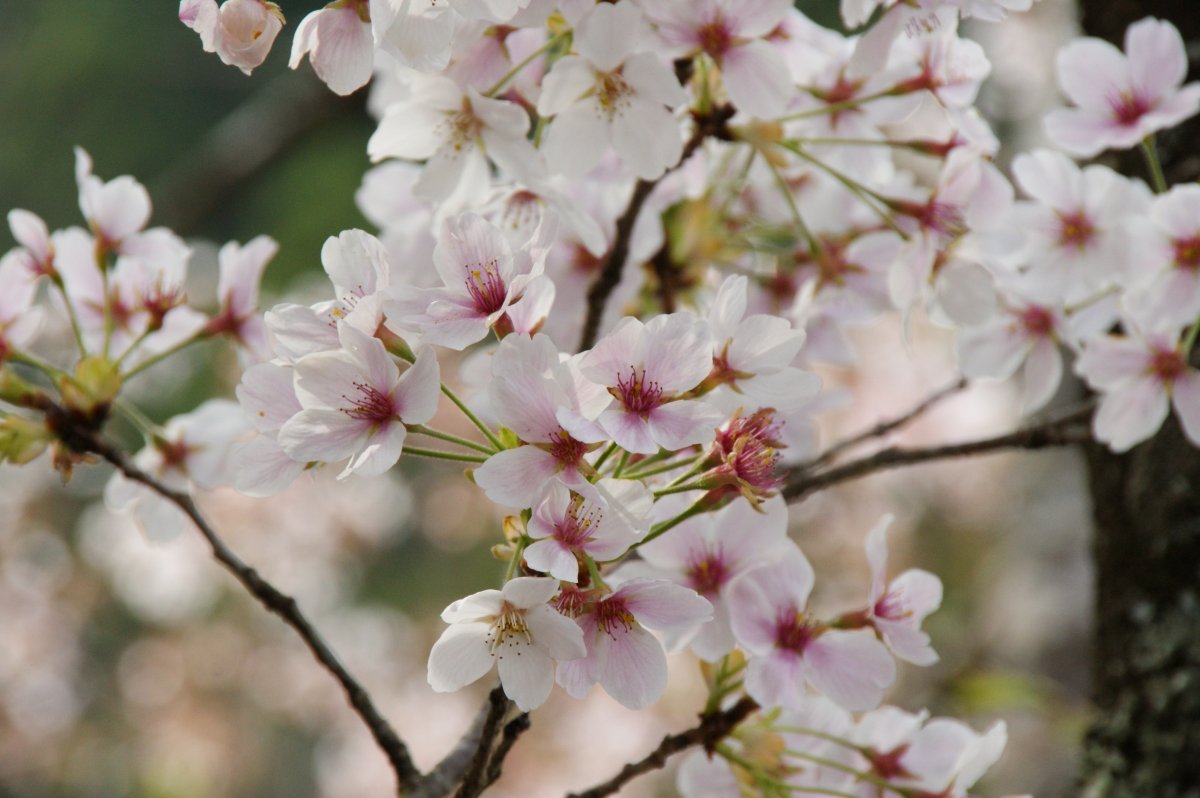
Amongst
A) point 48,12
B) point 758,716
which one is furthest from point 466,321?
point 48,12

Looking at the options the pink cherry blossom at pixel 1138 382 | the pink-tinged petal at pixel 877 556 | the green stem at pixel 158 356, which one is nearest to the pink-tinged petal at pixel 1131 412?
the pink cherry blossom at pixel 1138 382

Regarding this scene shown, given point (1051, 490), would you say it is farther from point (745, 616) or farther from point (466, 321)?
point (466, 321)

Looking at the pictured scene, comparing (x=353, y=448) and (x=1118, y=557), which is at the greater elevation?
(x=353, y=448)

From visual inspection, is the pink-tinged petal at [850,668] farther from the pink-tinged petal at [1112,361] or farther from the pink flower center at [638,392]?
the pink-tinged petal at [1112,361]

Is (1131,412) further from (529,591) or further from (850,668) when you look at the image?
(529,591)

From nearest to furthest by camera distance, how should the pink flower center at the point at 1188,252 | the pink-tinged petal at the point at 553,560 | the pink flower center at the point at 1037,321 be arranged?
1. the pink-tinged petal at the point at 553,560
2. the pink flower center at the point at 1188,252
3. the pink flower center at the point at 1037,321

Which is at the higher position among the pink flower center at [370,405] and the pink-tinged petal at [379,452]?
the pink flower center at [370,405]

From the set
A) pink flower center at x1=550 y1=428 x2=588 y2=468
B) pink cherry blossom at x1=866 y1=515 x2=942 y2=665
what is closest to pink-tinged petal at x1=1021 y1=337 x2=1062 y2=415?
pink cherry blossom at x1=866 y1=515 x2=942 y2=665

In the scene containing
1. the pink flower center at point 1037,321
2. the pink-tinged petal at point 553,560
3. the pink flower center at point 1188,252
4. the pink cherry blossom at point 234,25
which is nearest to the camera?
the pink-tinged petal at point 553,560
